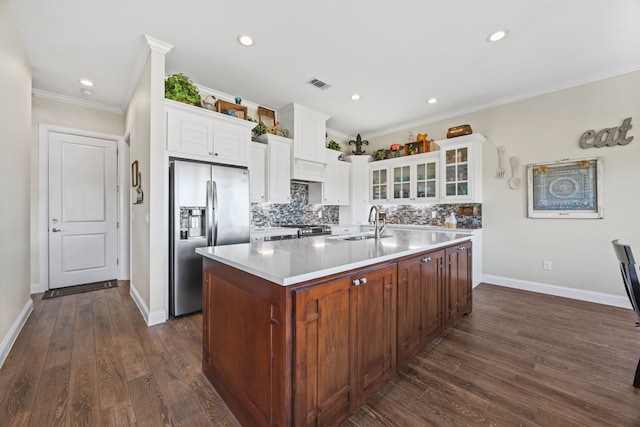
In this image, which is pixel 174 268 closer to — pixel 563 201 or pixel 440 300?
pixel 440 300

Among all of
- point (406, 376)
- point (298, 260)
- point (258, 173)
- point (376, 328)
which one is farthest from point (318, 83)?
point (406, 376)

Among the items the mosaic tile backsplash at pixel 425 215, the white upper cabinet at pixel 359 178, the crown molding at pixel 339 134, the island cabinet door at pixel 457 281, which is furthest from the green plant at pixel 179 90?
the mosaic tile backsplash at pixel 425 215

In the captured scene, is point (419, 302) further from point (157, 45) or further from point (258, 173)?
point (157, 45)

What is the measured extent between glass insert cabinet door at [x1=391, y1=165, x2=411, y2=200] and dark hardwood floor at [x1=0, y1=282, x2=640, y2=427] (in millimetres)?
2690

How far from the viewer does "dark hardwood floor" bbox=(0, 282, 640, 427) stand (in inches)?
59.4

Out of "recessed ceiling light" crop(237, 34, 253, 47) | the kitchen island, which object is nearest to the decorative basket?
the kitchen island

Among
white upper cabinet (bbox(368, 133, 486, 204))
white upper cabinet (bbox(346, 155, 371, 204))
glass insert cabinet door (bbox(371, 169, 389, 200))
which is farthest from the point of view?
white upper cabinet (bbox(346, 155, 371, 204))

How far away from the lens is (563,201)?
3.59 m

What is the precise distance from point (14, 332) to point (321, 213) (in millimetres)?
4309

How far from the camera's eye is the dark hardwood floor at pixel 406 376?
A: 1.51 m

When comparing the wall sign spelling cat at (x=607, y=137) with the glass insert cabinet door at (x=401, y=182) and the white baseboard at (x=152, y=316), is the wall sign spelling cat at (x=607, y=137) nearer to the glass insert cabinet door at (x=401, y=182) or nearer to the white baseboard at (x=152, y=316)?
the glass insert cabinet door at (x=401, y=182)

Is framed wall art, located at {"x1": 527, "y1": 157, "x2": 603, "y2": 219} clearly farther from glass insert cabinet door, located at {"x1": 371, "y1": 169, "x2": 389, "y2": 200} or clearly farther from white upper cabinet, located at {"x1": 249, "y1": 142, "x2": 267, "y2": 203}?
white upper cabinet, located at {"x1": 249, "y1": 142, "x2": 267, "y2": 203}

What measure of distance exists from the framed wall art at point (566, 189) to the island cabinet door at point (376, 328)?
3299 mm

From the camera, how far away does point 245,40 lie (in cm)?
267
